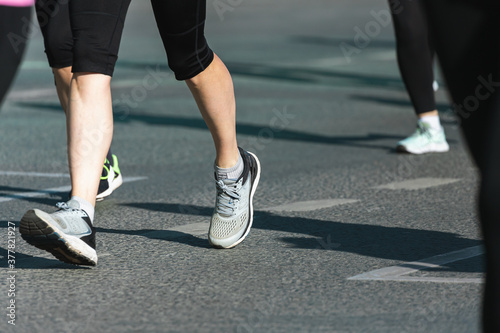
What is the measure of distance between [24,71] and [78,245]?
871cm

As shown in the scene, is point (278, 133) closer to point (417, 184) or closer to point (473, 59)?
point (417, 184)

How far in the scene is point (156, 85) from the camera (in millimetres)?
10250

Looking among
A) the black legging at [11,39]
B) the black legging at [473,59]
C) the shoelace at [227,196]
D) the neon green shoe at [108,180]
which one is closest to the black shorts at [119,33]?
the black legging at [11,39]

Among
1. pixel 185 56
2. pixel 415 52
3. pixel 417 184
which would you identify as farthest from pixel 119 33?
pixel 415 52

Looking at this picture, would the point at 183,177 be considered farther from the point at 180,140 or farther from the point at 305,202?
the point at 180,140

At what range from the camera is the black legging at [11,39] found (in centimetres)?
289

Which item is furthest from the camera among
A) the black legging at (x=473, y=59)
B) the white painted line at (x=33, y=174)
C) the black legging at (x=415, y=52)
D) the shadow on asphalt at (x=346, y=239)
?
the black legging at (x=415, y=52)

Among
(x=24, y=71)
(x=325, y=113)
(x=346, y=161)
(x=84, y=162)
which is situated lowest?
(x=24, y=71)

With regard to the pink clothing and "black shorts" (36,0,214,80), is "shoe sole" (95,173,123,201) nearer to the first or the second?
"black shorts" (36,0,214,80)

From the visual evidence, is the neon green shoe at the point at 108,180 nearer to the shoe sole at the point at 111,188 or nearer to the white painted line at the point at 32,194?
the shoe sole at the point at 111,188

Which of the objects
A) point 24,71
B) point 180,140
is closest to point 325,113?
→ point 180,140

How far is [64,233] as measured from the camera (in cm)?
307

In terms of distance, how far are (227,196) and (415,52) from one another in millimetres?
2770

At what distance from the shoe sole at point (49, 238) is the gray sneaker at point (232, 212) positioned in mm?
625
